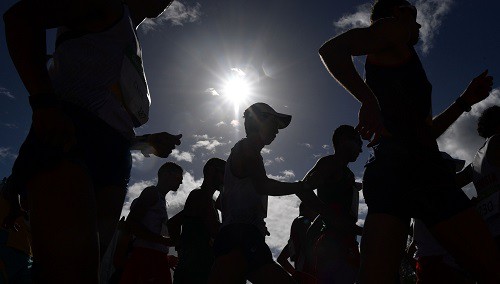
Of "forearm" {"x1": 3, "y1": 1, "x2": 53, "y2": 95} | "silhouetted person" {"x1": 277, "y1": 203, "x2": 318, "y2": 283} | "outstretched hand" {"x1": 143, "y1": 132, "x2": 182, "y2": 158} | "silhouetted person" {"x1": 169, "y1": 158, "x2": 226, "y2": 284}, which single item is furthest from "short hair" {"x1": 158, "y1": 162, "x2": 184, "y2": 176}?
"forearm" {"x1": 3, "y1": 1, "x2": 53, "y2": 95}

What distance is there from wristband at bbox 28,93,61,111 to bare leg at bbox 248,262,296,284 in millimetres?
2305

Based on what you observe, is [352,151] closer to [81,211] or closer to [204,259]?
[204,259]

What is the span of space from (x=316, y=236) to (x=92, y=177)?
3.38 metres

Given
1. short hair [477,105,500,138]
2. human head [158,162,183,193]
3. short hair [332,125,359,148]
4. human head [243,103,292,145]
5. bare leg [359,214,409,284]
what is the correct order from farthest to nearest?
human head [158,162,183,193], short hair [332,125,359,148], short hair [477,105,500,138], human head [243,103,292,145], bare leg [359,214,409,284]

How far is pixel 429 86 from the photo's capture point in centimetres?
232

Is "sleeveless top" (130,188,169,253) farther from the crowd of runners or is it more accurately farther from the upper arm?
the upper arm

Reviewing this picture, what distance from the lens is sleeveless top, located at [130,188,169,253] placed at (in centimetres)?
577

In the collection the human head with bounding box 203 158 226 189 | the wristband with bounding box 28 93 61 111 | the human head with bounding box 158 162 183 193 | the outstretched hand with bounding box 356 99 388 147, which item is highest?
the human head with bounding box 158 162 183 193

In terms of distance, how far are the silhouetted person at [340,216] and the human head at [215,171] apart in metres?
1.90

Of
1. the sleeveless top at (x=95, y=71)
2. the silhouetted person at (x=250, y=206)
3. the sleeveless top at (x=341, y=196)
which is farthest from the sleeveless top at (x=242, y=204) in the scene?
the sleeveless top at (x=95, y=71)

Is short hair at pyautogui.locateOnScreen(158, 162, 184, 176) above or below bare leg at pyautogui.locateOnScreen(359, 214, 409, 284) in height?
above

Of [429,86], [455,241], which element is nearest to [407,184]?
[455,241]

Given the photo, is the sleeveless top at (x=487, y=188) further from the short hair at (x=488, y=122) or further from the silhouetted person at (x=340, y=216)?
the silhouetted person at (x=340, y=216)

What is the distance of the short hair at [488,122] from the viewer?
155 inches
